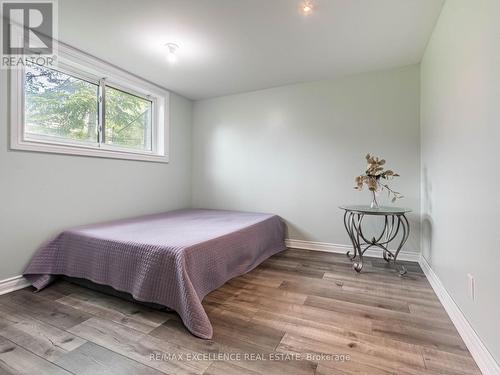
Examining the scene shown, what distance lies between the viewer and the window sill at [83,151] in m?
2.03

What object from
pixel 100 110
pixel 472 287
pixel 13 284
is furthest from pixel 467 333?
pixel 100 110

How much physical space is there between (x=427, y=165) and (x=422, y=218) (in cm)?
57

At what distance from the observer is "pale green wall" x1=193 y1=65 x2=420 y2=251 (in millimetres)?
2699

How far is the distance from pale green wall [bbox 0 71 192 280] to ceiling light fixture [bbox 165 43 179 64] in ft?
4.04

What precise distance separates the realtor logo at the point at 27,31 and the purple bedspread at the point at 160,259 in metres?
1.49

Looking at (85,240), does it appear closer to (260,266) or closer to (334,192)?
(260,266)

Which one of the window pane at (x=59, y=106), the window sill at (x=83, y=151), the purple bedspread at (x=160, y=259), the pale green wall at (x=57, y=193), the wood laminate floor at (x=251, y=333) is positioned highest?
the window pane at (x=59, y=106)

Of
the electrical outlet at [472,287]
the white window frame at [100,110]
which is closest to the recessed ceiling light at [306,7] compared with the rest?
the electrical outlet at [472,287]

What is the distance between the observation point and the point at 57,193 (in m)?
2.25

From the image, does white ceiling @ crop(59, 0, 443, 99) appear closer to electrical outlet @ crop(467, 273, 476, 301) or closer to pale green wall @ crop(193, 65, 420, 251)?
pale green wall @ crop(193, 65, 420, 251)

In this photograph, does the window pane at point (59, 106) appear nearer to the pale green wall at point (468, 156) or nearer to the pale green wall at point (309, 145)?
the pale green wall at point (309, 145)

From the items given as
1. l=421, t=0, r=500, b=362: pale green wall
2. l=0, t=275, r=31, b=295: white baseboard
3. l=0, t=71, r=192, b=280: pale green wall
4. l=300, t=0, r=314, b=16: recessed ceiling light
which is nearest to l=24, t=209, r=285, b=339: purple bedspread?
l=0, t=275, r=31, b=295: white baseboard

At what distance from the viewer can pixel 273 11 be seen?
1814 mm

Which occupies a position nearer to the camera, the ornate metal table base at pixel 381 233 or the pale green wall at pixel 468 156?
the pale green wall at pixel 468 156
